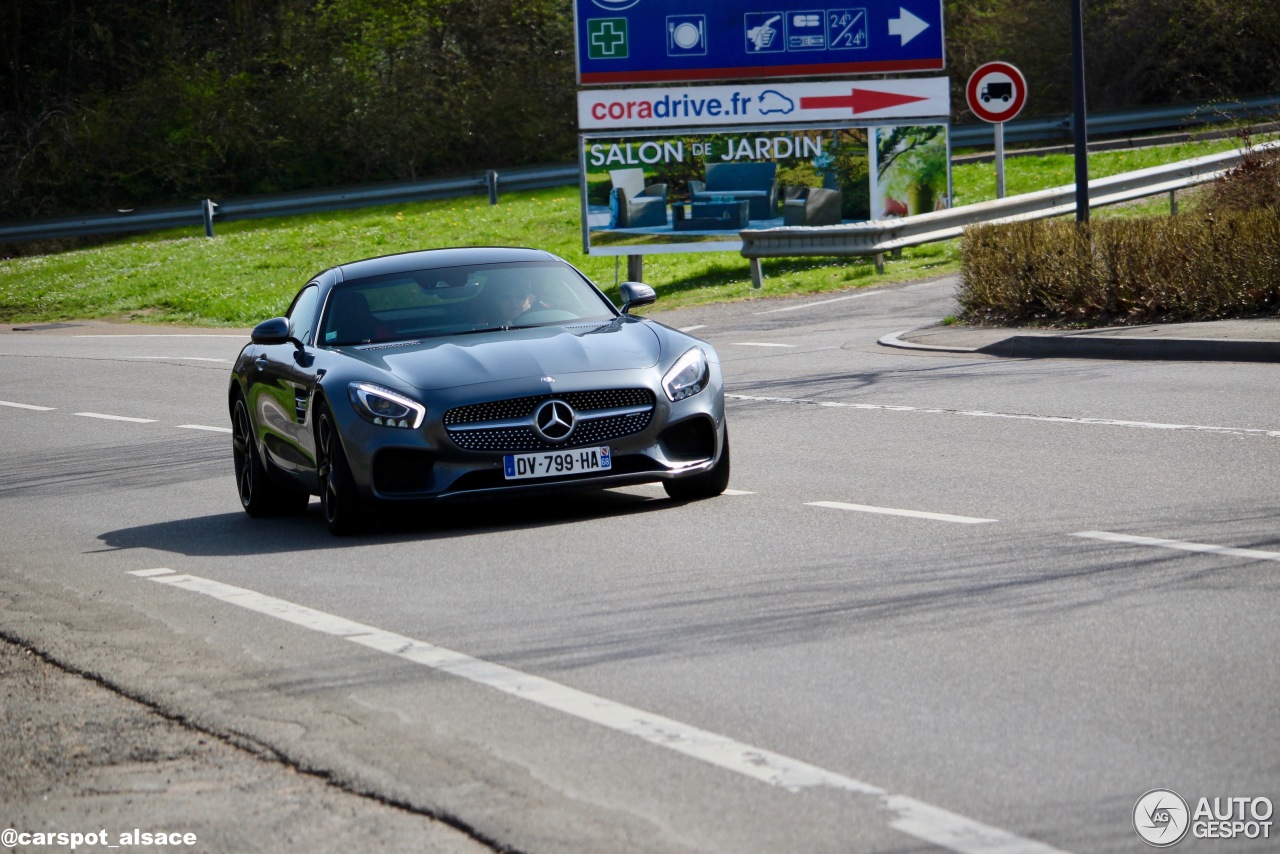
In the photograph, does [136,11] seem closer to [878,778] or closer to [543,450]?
[543,450]

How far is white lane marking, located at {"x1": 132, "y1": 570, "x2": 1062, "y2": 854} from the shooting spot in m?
4.34

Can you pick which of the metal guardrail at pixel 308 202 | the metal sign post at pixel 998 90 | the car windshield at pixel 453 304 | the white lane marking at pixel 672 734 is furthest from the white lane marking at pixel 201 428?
the metal guardrail at pixel 308 202

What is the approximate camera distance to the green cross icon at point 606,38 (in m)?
31.5

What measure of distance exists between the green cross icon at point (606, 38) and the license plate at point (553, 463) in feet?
75.1

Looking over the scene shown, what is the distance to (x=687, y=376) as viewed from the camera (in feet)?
32.0

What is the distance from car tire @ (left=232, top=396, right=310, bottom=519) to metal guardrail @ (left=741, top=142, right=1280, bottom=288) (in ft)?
56.2

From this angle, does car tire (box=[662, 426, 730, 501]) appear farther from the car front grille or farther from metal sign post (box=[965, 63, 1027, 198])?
metal sign post (box=[965, 63, 1027, 198])

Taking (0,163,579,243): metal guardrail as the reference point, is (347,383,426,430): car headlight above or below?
below

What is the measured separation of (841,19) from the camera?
31156mm

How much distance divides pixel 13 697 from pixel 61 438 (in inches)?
404

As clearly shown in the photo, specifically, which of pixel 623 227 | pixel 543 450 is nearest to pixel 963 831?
pixel 543 450

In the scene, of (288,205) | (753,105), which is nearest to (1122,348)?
(753,105)
